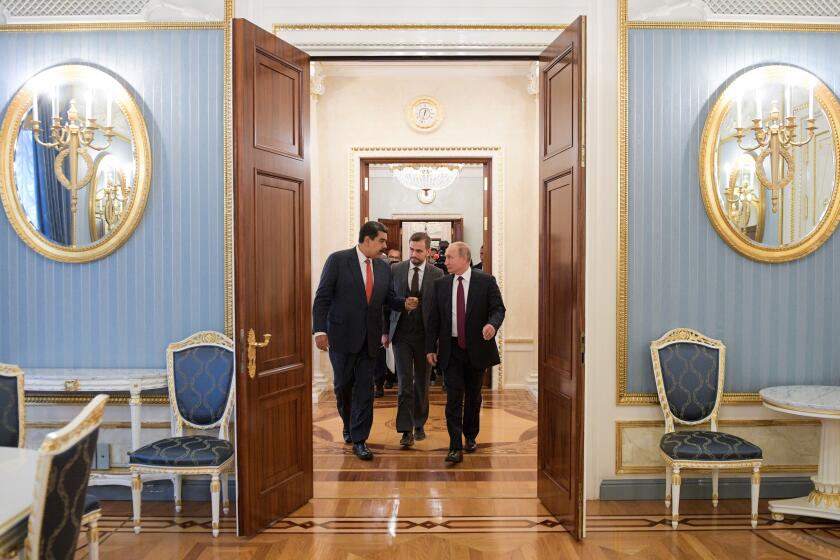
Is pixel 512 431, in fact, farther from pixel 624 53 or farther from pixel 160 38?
pixel 160 38

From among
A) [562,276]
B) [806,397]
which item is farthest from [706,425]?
[562,276]

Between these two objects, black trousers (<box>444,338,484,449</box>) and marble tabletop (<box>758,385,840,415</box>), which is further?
black trousers (<box>444,338,484,449</box>)

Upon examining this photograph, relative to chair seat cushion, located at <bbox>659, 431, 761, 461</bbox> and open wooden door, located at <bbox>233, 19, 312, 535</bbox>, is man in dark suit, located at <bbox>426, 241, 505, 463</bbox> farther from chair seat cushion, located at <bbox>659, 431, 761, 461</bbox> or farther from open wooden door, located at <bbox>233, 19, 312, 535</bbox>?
chair seat cushion, located at <bbox>659, 431, 761, 461</bbox>

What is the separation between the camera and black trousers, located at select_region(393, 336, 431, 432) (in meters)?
5.75

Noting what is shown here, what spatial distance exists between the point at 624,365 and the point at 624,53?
74.4 inches

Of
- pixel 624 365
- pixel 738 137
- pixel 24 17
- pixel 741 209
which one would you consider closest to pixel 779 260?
pixel 741 209

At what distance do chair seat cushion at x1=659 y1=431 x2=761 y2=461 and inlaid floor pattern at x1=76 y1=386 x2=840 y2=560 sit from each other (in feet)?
1.28

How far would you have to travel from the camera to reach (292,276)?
416 cm

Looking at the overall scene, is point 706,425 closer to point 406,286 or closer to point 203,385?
point 406,286

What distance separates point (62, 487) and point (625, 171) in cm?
349

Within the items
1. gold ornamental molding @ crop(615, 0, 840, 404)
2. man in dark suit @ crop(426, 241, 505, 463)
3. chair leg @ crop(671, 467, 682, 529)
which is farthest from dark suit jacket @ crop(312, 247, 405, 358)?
chair leg @ crop(671, 467, 682, 529)

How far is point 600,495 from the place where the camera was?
4449mm

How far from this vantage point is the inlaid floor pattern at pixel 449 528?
3.62 metres

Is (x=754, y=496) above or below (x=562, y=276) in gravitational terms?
below
